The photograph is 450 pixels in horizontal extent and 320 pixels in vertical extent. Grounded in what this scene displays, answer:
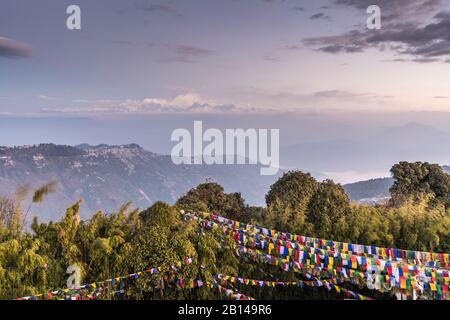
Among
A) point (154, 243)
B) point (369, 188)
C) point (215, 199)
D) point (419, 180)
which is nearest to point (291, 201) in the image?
point (215, 199)

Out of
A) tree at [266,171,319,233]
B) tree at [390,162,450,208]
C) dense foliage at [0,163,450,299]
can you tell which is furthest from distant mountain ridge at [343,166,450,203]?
dense foliage at [0,163,450,299]

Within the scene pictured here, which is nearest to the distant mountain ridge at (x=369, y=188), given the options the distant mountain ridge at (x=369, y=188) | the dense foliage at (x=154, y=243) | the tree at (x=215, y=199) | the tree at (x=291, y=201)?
the distant mountain ridge at (x=369, y=188)

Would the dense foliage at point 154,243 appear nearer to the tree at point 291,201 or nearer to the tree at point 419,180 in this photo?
the tree at point 291,201

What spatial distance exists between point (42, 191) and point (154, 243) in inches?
146

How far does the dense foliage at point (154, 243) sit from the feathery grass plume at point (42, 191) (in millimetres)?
28

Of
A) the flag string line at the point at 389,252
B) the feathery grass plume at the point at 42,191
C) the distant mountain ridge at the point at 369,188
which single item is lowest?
the distant mountain ridge at the point at 369,188

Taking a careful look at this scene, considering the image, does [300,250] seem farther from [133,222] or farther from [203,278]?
[133,222]

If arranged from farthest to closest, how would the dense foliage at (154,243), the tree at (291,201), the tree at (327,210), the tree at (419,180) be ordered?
1. the tree at (419,180)
2. the tree at (291,201)
3. the tree at (327,210)
4. the dense foliage at (154,243)

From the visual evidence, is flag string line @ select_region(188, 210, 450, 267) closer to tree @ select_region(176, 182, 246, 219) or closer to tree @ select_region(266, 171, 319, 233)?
tree @ select_region(266, 171, 319, 233)

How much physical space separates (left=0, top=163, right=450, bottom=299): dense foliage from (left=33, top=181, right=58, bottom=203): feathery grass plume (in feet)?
0.09

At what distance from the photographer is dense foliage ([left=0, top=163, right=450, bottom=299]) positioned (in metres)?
11.3

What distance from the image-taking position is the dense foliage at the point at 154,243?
37.2 ft

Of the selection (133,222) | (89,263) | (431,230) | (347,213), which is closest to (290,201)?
(347,213)

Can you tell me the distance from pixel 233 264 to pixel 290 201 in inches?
338
